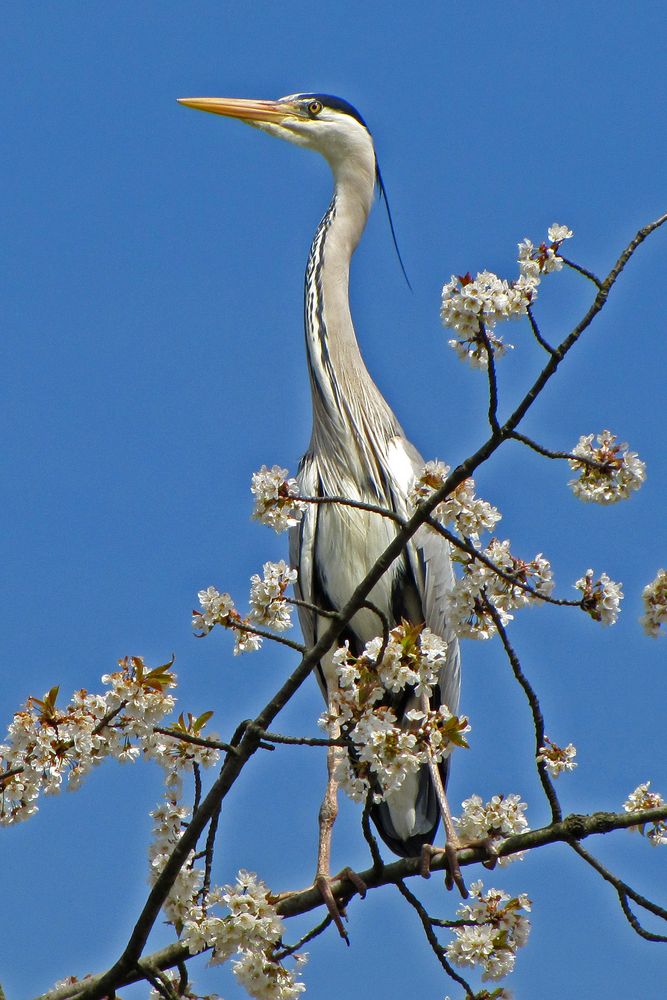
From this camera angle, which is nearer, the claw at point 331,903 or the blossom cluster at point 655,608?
the blossom cluster at point 655,608

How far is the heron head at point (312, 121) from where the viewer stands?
616 centimetres

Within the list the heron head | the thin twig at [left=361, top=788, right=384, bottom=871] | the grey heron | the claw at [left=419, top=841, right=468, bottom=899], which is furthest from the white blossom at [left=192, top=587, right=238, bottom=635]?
the heron head

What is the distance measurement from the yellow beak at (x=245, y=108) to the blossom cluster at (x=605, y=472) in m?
4.09

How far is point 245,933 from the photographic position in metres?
2.97

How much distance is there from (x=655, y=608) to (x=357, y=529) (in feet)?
6.59

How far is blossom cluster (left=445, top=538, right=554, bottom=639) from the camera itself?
9.66 feet

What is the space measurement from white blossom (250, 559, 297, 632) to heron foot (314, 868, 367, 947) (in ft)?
2.99

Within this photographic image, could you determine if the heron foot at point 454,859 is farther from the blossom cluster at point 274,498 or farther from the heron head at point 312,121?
the heron head at point 312,121

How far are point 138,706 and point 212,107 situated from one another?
4538 mm

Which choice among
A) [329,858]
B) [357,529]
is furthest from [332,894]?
[357,529]

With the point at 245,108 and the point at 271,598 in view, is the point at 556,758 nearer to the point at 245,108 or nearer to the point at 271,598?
the point at 271,598

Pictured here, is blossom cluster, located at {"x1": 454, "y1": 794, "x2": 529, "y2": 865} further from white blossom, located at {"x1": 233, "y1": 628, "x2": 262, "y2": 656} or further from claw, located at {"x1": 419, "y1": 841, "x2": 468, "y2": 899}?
white blossom, located at {"x1": 233, "y1": 628, "x2": 262, "y2": 656}

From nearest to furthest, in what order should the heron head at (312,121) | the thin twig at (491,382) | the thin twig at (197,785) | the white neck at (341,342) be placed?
the thin twig at (491,382) → the thin twig at (197,785) → the white neck at (341,342) → the heron head at (312,121)

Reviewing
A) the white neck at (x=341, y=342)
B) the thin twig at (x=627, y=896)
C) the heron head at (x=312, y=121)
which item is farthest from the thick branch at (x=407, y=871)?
the heron head at (x=312, y=121)
